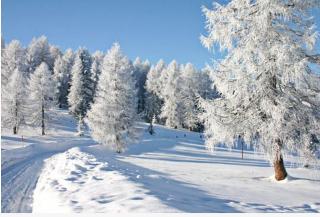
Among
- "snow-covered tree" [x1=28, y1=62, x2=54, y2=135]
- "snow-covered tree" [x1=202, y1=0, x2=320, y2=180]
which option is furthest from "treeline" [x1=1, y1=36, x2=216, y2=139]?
"snow-covered tree" [x1=202, y1=0, x2=320, y2=180]

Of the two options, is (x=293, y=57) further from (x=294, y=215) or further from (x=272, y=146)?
(x=294, y=215)

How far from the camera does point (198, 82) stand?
81.6m

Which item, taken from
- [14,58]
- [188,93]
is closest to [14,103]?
[14,58]

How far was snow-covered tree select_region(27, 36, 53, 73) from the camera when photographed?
9172 cm


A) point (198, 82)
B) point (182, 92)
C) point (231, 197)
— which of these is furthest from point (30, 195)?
point (198, 82)

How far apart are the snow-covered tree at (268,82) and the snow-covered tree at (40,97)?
47.3 metres

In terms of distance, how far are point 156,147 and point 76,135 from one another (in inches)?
562

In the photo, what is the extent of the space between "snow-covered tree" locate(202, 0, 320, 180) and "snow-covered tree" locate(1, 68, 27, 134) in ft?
145

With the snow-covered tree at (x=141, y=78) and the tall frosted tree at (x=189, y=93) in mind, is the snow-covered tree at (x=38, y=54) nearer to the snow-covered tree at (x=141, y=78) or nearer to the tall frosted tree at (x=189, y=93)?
the snow-covered tree at (x=141, y=78)

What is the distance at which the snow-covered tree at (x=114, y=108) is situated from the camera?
36219 millimetres

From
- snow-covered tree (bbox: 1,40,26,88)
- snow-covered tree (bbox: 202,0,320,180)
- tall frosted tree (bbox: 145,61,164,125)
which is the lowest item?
snow-covered tree (bbox: 202,0,320,180)

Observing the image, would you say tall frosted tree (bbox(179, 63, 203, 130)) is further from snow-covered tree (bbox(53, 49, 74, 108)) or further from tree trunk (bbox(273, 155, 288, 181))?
tree trunk (bbox(273, 155, 288, 181))

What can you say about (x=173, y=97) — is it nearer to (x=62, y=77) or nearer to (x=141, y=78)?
(x=62, y=77)

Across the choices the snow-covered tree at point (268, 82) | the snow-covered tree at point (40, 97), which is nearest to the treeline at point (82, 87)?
the snow-covered tree at point (40, 97)
